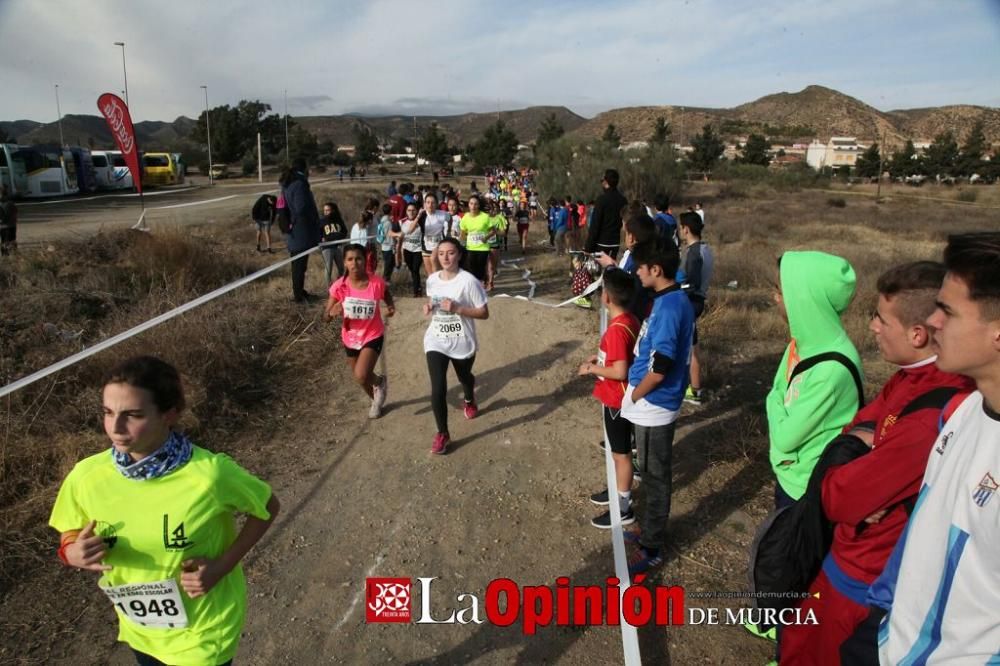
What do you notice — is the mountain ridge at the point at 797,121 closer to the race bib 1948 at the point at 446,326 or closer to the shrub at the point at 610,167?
the shrub at the point at 610,167

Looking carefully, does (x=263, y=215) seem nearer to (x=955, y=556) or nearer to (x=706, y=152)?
(x=955, y=556)

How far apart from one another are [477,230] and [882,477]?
899 cm

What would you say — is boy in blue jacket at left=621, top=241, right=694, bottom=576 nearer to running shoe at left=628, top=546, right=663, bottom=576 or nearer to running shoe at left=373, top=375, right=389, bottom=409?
running shoe at left=628, top=546, right=663, bottom=576

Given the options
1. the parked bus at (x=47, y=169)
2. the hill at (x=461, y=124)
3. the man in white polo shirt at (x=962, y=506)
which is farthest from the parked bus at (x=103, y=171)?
the hill at (x=461, y=124)

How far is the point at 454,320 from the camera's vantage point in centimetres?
523

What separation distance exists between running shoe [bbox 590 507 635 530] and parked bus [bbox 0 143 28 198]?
2979 centimetres

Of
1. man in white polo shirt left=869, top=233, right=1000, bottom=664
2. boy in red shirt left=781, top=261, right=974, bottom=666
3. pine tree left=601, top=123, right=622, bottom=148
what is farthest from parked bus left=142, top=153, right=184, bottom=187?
man in white polo shirt left=869, top=233, right=1000, bottom=664

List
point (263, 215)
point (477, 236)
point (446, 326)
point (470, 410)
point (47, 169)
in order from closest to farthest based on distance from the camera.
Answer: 1. point (446, 326)
2. point (470, 410)
3. point (477, 236)
4. point (263, 215)
5. point (47, 169)

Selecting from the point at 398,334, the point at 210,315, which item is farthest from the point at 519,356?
the point at 210,315

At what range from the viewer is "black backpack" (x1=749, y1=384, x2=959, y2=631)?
1.90m

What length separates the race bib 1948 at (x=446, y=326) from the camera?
521cm

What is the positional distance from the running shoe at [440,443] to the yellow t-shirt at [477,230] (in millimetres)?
5664

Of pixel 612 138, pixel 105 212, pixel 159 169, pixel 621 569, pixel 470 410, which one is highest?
pixel 612 138

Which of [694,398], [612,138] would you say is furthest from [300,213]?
[612,138]
